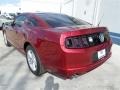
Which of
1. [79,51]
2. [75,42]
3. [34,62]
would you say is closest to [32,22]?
[34,62]

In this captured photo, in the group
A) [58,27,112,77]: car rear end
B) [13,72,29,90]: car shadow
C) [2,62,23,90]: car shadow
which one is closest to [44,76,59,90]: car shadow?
[13,72,29,90]: car shadow

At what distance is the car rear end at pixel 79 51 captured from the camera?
304 cm

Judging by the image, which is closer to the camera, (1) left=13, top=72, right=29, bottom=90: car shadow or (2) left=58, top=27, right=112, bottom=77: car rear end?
(2) left=58, top=27, right=112, bottom=77: car rear end

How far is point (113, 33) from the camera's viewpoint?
10.7 meters

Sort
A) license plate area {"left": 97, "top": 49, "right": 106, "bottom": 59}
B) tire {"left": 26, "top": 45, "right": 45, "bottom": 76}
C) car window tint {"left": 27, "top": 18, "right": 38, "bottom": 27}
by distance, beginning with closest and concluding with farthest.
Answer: license plate area {"left": 97, "top": 49, "right": 106, "bottom": 59}
tire {"left": 26, "top": 45, "right": 45, "bottom": 76}
car window tint {"left": 27, "top": 18, "right": 38, "bottom": 27}

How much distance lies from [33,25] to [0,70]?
143cm

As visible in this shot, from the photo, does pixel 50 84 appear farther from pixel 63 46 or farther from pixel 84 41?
pixel 84 41

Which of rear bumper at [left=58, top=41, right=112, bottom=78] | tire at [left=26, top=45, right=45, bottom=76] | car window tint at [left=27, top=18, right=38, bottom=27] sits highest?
car window tint at [left=27, top=18, right=38, bottom=27]

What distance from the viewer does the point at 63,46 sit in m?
3.03

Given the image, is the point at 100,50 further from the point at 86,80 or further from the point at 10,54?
the point at 10,54

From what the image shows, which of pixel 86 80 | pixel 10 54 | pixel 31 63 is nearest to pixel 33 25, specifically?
pixel 31 63

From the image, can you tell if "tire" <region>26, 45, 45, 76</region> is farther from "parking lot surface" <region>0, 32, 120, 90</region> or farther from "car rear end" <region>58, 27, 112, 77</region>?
"car rear end" <region>58, 27, 112, 77</region>

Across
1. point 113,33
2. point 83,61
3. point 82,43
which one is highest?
point 82,43

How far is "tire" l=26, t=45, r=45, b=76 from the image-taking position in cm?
383
